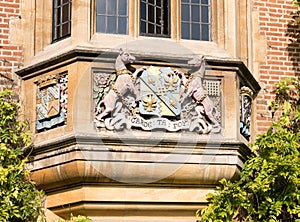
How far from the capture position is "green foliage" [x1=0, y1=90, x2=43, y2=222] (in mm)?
7906

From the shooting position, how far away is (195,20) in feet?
28.8

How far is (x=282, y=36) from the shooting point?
31.5 feet

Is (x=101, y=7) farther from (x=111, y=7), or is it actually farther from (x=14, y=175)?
(x=14, y=175)

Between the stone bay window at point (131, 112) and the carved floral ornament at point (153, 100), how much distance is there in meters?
0.01

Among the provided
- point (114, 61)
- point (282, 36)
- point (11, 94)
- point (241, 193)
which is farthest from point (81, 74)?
point (282, 36)

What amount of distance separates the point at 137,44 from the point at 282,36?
7.51ft

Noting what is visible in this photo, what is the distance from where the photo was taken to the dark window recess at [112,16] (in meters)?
8.35

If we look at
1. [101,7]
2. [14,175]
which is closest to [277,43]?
[101,7]

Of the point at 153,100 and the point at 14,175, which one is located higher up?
the point at 153,100

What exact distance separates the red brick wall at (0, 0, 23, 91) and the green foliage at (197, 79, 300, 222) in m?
2.64

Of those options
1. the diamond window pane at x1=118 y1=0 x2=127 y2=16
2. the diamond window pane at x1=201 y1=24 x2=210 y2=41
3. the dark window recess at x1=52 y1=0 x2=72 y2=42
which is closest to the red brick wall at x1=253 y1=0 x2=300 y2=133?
the diamond window pane at x1=201 y1=24 x2=210 y2=41

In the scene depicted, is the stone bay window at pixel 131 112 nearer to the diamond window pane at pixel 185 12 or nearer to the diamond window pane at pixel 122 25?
the diamond window pane at pixel 122 25

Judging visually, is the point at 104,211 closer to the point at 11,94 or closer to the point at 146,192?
the point at 146,192

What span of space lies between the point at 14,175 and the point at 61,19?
1901 millimetres
